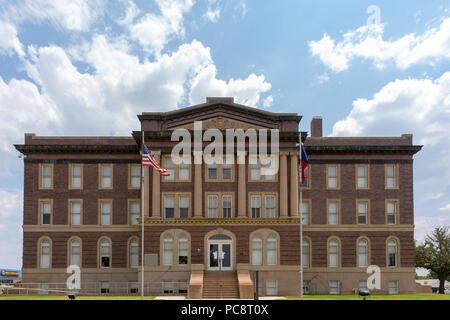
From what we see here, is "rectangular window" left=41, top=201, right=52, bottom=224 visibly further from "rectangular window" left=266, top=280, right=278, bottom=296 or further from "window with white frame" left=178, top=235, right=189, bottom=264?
"rectangular window" left=266, top=280, right=278, bottom=296

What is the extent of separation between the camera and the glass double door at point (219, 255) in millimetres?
39906

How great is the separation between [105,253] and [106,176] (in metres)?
7.08

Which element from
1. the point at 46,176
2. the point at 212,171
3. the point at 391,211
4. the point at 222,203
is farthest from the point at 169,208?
the point at 391,211

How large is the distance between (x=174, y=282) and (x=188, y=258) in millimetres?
2216

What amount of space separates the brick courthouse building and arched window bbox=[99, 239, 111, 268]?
0.09 metres

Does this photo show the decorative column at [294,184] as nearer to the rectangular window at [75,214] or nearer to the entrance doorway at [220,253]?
the entrance doorway at [220,253]

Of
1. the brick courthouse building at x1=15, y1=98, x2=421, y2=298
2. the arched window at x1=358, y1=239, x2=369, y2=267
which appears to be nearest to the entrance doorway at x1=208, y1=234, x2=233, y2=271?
the brick courthouse building at x1=15, y1=98, x2=421, y2=298

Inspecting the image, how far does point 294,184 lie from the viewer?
40875 millimetres

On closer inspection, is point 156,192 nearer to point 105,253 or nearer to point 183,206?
point 183,206

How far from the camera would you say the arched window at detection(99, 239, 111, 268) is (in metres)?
44.2

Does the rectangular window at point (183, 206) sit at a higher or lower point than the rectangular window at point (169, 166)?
lower

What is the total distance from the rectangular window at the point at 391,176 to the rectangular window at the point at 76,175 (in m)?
28.6

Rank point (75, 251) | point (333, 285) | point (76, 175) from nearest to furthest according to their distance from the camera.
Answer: point (333, 285)
point (75, 251)
point (76, 175)

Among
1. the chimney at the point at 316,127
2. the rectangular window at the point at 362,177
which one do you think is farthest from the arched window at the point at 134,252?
the rectangular window at the point at 362,177
